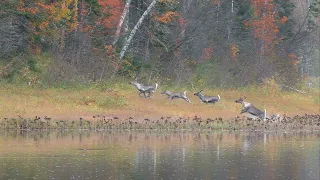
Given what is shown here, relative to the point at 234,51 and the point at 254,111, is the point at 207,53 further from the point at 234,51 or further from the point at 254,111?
the point at 254,111

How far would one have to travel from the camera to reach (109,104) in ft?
141

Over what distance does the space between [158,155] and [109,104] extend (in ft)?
46.6

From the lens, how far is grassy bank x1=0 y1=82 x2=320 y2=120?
41.0 metres

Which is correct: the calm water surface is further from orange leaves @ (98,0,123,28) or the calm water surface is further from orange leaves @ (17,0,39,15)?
orange leaves @ (98,0,123,28)

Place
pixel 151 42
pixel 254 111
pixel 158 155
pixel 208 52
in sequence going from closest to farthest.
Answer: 1. pixel 158 155
2. pixel 254 111
3. pixel 151 42
4. pixel 208 52

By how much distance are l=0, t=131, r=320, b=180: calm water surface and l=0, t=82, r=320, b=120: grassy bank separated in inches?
190

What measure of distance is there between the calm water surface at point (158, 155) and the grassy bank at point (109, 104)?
4.82m

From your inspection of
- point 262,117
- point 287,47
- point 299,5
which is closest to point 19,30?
point 262,117

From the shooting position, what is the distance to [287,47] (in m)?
69.2

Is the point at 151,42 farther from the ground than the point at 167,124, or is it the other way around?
the point at 151,42

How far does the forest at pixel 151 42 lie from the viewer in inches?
1937

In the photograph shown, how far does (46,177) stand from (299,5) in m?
74.4

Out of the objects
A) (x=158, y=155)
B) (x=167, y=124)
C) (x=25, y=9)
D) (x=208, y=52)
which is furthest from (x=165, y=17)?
(x=158, y=155)

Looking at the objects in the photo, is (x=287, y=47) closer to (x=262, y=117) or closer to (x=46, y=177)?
(x=262, y=117)
